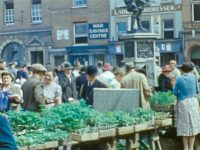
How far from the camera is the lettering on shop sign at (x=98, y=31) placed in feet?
116

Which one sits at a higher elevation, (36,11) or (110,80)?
(36,11)

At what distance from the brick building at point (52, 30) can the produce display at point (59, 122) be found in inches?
1175

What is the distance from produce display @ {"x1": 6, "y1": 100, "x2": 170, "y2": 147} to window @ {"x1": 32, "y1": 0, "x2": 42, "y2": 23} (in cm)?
3531

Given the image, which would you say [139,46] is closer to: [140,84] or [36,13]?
[140,84]

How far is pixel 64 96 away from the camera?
39.2 ft

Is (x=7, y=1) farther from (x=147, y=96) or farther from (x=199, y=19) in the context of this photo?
(x=147, y=96)

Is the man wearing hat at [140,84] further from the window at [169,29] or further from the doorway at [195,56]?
the window at [169,29]

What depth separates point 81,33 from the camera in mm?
40969

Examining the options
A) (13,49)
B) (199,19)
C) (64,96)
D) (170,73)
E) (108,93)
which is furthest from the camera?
(13,49)

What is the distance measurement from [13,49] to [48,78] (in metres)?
34.1

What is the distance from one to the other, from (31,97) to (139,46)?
740 centimetres

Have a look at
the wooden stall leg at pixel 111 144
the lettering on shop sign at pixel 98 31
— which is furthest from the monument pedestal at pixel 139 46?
the lettering on shop sign at pixel 98 31

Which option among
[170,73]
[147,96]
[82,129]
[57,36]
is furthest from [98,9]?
[82,129]

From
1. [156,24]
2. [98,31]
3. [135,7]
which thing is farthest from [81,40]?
[135,7]
